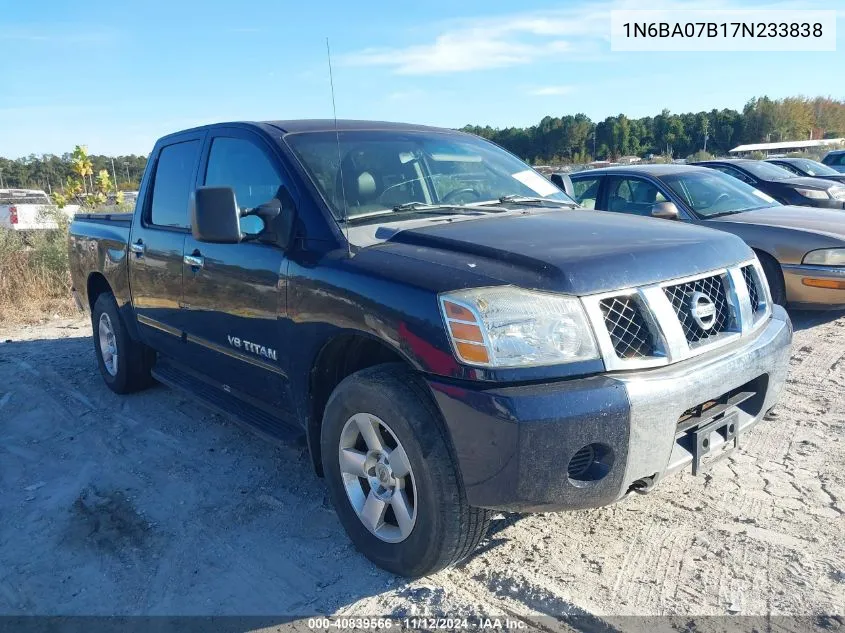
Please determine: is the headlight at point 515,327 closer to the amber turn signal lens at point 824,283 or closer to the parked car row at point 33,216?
the amber turn signal lens at point 824,283

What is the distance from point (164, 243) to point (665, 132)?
69.5 m

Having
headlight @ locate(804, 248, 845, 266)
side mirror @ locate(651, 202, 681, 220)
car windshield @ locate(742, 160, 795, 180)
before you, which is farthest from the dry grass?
car windshield @ locate(742, 160, 795, 180)

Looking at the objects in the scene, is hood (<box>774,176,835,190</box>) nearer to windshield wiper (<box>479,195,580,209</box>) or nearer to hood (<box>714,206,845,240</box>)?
hood (<box>714,206,845,240</box>)

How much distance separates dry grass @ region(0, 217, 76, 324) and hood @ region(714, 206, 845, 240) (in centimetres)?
837

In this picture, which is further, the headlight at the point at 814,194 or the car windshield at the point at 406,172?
the headlight at the point at 814,194

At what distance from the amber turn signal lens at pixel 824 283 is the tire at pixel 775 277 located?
196 millimetres

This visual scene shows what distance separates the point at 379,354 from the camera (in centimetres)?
294

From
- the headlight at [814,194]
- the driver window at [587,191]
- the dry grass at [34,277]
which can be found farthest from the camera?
the headlight at [814,194]

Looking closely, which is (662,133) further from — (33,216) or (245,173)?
(245,173)

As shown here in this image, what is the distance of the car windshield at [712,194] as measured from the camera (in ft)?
22.7

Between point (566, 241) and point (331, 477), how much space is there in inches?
56.0

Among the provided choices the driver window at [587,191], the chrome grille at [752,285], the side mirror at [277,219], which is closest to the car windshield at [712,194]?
the driver window at [587,191]

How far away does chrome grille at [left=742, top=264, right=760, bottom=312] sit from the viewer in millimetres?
3124

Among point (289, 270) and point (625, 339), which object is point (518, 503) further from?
point (289, 270)
